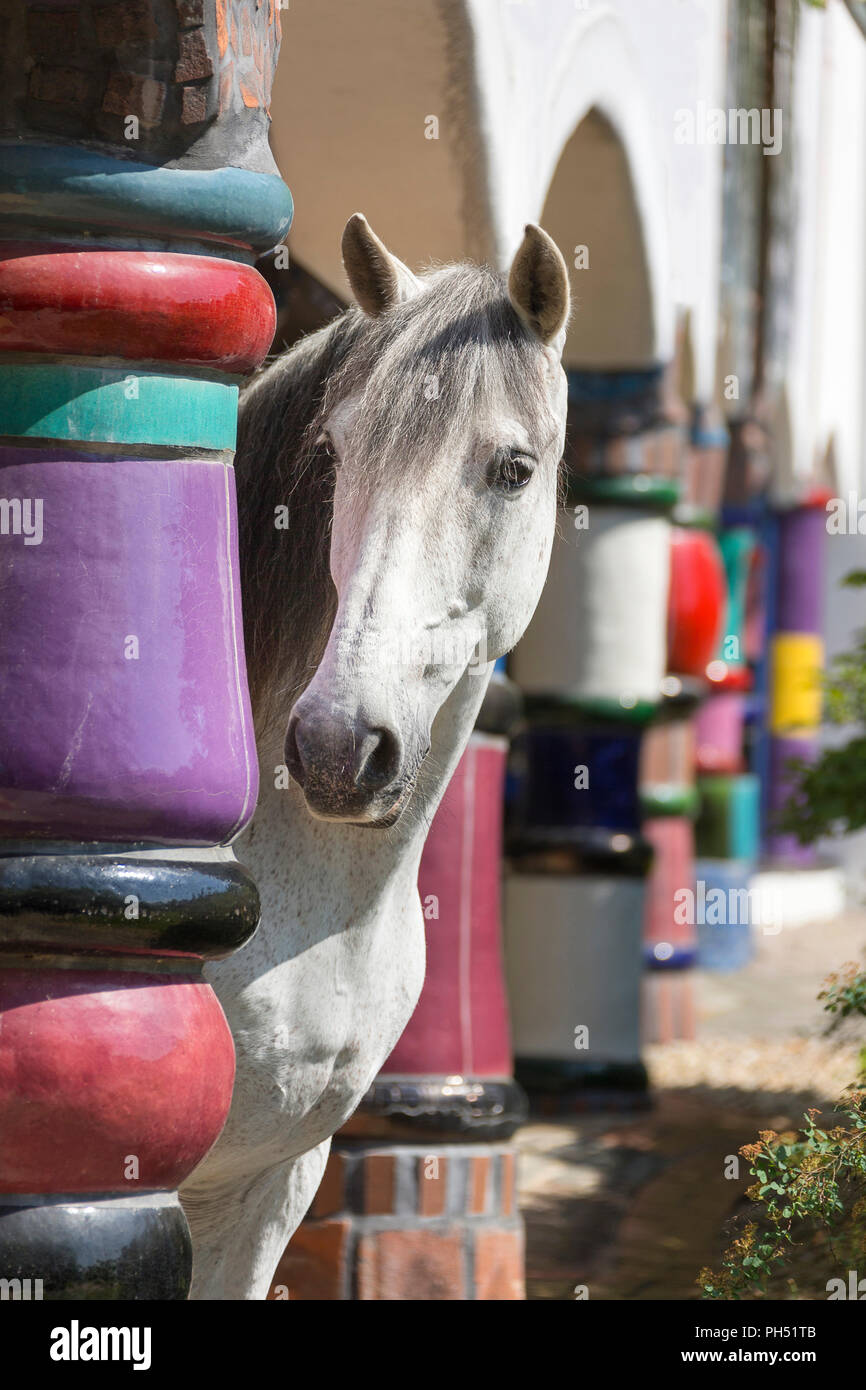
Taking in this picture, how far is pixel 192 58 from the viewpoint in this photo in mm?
2188

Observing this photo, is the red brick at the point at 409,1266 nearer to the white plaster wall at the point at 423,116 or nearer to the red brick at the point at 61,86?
the white plaster wall at the point at 423,116

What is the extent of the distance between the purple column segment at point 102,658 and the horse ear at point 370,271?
66 cm

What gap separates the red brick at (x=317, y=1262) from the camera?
4363 millimetres

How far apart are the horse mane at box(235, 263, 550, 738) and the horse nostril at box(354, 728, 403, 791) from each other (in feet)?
1.32

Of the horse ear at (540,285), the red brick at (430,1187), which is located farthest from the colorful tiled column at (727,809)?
the horse ear at (540,285)

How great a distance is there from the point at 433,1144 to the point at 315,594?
2.22 metres

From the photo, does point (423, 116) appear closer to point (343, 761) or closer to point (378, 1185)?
point (343, 761)

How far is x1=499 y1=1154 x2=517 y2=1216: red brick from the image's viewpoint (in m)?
4.62

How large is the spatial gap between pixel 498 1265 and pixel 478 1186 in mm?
211

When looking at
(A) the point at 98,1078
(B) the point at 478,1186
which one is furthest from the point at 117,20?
(B) the point at 478,1186

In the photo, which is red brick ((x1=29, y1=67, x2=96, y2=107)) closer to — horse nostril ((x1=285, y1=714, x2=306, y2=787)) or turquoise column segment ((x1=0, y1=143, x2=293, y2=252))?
turquoise column segment ((x1=0, y1=143, x2=293, y2=252))

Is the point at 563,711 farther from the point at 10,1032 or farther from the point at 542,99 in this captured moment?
the point at 10,1032

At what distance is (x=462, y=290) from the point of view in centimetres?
271

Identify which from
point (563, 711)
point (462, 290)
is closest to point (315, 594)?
point (462, 290)
